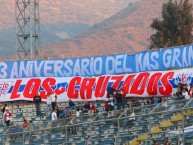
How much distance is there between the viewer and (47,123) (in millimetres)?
30297

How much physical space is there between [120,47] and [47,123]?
445 feet

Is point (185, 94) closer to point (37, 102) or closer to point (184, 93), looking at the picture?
point (184, 93)

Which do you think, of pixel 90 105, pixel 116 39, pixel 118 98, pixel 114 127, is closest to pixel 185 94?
pixel 114 127

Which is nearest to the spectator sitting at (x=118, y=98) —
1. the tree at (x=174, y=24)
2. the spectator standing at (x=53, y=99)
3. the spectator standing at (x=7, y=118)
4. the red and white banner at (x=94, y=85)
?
the red and white banner at (x=94, y=85)

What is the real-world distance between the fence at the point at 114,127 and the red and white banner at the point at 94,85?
5556mm

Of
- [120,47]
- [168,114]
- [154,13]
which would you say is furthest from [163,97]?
[154,13]

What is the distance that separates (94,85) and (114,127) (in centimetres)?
940

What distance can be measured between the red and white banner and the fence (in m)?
5.56

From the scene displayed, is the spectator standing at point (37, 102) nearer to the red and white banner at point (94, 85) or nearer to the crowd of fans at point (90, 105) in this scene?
the crowd of fans at point (90, 105)

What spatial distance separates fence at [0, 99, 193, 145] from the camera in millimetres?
26725

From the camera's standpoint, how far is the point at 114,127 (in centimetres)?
2855

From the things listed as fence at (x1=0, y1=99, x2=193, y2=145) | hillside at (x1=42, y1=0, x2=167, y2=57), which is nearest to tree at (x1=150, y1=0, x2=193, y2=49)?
fence at (x1=0, y1=99, x2=193, y2=145)

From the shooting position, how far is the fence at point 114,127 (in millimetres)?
26725

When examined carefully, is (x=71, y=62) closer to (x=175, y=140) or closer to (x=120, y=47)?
(x=175, y=140)
